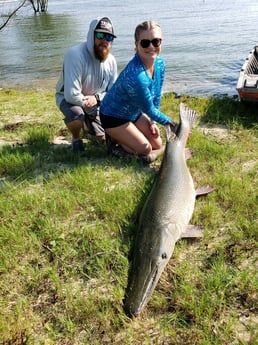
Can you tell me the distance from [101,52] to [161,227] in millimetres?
2959

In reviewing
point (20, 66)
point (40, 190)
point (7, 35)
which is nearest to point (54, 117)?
point (40, 190)

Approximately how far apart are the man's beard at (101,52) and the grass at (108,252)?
1.33m

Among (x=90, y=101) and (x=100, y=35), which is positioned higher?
(x=100, y=35)

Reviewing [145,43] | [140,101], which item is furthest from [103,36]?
[140,101]

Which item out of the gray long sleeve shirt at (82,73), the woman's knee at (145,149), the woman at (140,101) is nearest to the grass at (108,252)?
the woman's knee at (145,149)

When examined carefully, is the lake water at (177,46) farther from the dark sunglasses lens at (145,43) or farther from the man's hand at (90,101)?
the dark sunglasses lens at (145,43)

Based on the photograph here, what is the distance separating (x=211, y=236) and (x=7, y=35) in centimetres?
3222

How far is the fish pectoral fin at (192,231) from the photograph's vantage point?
3463mm

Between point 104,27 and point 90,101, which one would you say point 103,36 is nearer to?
point 104,27

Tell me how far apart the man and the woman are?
385mm

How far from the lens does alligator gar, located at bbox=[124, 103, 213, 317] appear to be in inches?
111

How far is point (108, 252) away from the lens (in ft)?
11.0

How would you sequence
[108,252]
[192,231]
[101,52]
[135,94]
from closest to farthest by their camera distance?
[108,252] → [192,231] → [135,94] → [101,52]

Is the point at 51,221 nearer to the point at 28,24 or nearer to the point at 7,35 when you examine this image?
the point at 7,35
